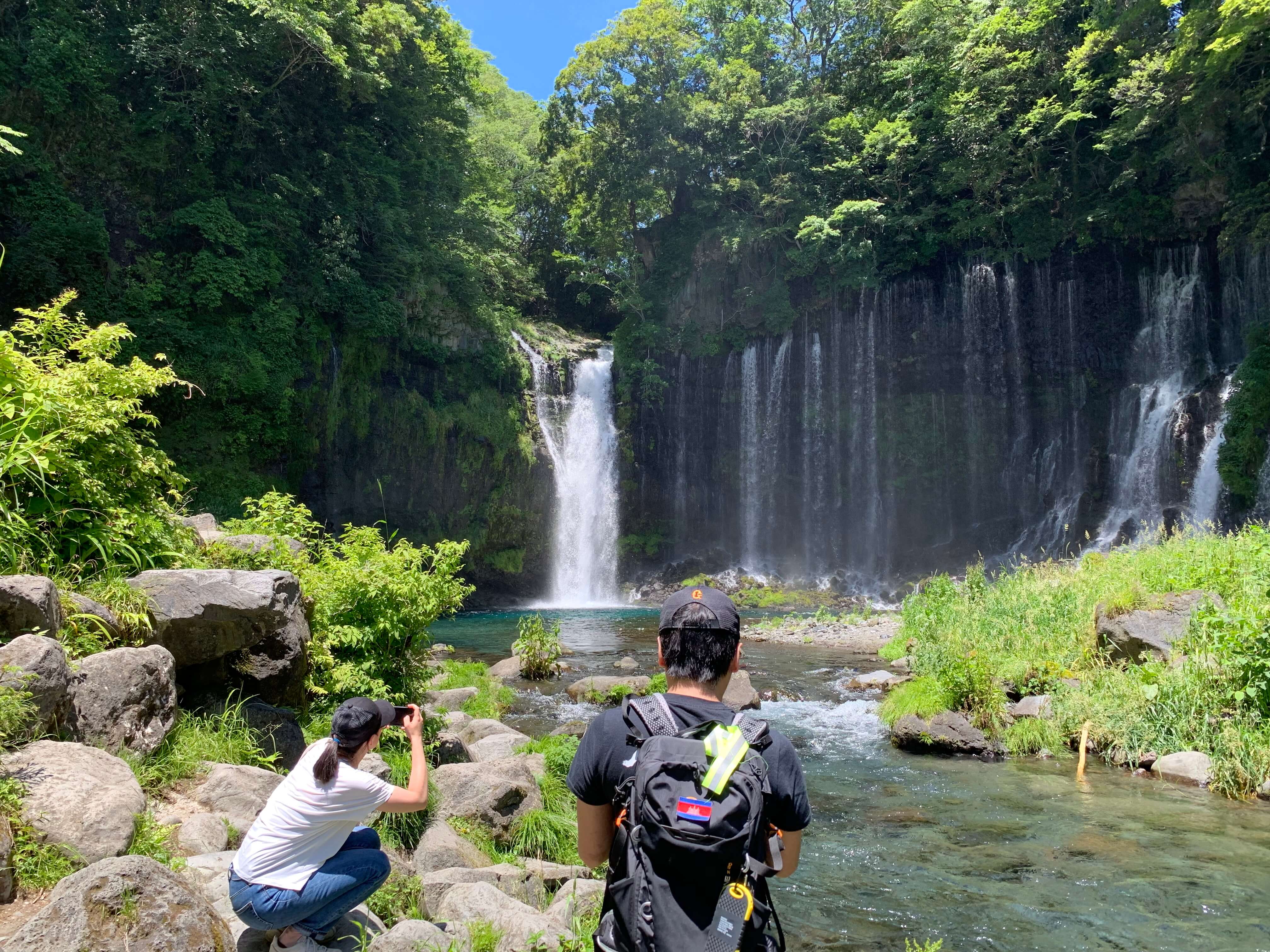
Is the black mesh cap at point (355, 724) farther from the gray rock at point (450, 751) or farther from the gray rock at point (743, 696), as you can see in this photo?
the gray rock at point (743, 696)

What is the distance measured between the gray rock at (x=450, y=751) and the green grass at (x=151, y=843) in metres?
2.76

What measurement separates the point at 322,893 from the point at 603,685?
8.35 meters

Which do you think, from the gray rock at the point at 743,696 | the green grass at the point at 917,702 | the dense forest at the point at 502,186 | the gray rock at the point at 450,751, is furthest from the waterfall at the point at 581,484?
the gray rock at the point at 450,751

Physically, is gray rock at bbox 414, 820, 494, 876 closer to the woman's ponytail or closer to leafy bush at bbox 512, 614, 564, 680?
the woman's ponytail

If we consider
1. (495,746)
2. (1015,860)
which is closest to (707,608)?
(1015,860)

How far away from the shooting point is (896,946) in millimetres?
Answer: 4246

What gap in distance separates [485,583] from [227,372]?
1065cm

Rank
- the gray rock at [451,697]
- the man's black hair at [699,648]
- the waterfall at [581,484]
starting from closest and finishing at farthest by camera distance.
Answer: the man's black hair at [699,648]
the gray rock at [451,697]
the waterfall at [581,484]

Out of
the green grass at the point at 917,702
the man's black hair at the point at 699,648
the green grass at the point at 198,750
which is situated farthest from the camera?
the green grass at the point at 917,702

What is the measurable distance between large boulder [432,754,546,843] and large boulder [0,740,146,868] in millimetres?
2187

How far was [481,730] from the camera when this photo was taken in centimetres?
809

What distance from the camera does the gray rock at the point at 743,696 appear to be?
10.3m

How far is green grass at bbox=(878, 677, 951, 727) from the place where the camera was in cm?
875

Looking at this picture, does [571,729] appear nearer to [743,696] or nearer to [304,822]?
[743,696]
